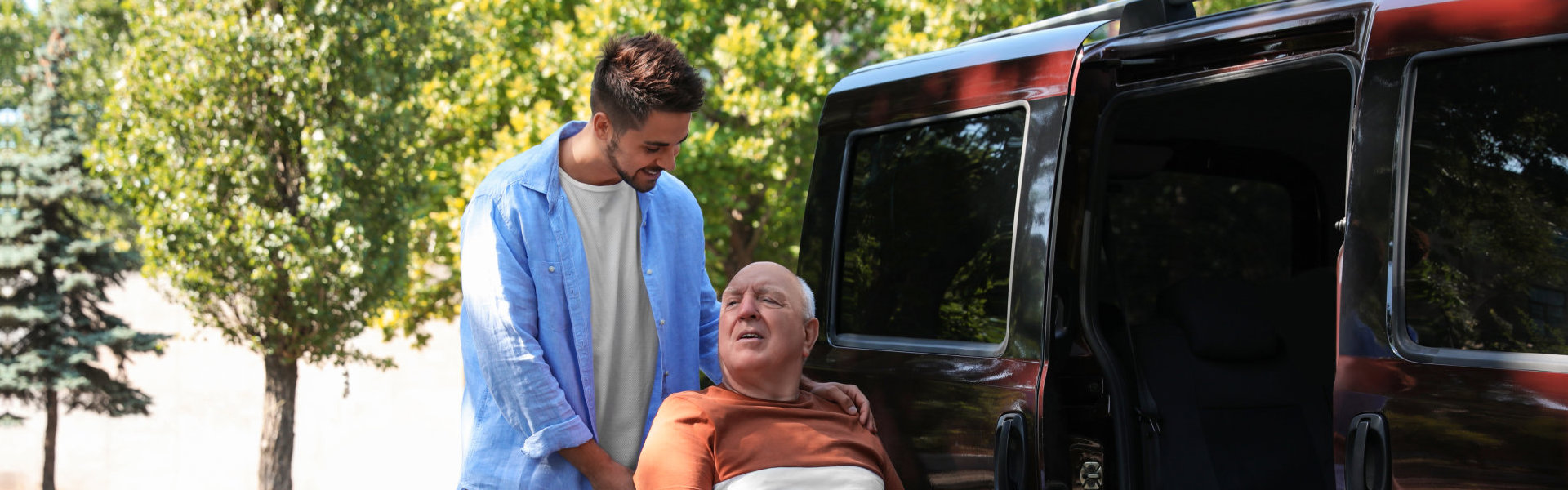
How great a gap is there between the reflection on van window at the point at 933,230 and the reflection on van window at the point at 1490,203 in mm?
1051

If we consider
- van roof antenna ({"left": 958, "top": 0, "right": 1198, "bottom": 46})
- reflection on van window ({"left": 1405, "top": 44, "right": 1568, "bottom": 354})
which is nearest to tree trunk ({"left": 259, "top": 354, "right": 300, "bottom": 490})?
van roof antenna ({"left": 958, "top": 0, "right": 1198, "bottom": 46})

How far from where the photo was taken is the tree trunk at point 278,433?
12.1 m

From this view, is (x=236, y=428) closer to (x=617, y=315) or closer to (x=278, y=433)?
(x=278, y=433)

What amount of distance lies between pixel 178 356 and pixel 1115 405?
2742cm

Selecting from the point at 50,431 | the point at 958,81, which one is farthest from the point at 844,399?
the point at 50,431

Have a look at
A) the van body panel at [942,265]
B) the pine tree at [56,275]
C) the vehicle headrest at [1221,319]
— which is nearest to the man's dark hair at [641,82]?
the van body panel at [942,265]

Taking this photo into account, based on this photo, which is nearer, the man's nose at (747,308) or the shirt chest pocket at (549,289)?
the shirt chest pocket at (549,289)

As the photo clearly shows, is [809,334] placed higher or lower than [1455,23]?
lower

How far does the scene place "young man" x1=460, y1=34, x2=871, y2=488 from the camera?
2.64 metres

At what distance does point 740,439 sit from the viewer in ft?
9.88

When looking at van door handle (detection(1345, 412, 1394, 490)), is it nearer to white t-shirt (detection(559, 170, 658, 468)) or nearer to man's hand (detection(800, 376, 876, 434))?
man's hand (detection(800, 376, 876, 434))

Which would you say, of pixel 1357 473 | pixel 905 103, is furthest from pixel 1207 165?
pixel 1357 473

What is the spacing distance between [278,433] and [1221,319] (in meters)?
10.6

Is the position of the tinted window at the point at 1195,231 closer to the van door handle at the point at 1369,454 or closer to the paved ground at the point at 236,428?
the van door handle at the point at 1369,454
